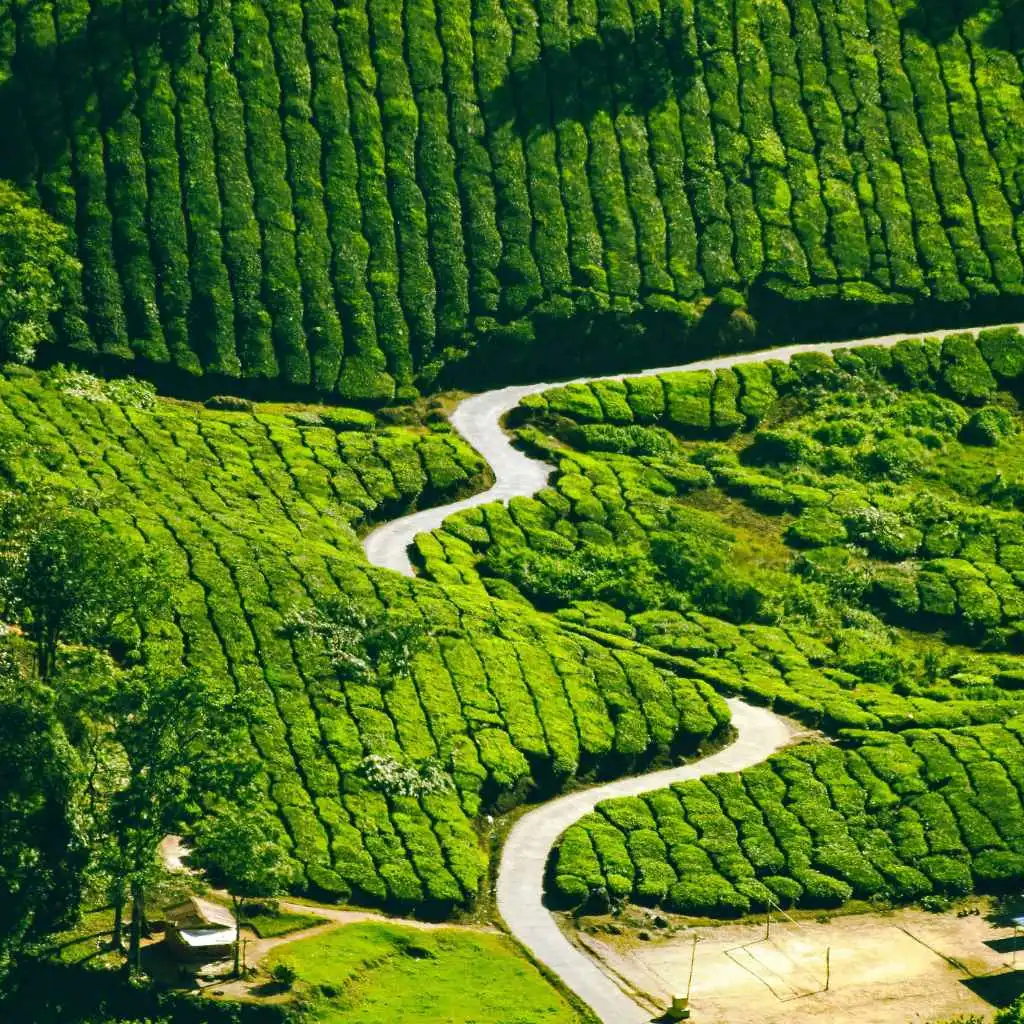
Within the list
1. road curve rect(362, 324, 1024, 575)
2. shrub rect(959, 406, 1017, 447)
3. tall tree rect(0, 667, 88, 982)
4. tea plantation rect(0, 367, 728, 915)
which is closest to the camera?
tall tree rect(0, 667, 88, 982)

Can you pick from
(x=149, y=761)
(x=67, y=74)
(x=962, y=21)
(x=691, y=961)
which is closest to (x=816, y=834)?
(x=691, y=961)

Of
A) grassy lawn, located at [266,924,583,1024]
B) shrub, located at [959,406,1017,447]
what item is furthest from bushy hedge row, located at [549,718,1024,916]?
shrub, located at [959,406,1017,447]

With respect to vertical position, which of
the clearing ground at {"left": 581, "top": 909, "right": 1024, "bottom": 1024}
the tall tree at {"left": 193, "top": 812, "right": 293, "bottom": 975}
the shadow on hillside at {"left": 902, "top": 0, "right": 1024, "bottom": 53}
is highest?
the shadow on hillside at {"left": 902, "top": 0, "right": 1024, "bottom": 53}

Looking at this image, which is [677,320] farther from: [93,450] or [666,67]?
[93,450]

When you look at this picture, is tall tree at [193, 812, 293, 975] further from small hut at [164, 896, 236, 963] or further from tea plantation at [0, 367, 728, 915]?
tea plantation at [0, 367, 728, 915]

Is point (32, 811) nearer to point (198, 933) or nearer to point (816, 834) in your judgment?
point (198, 933)

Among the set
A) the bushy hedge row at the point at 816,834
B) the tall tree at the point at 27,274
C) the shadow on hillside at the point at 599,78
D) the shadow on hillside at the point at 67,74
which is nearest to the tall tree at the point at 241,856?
the bushy hedge row at the point at 816,834
